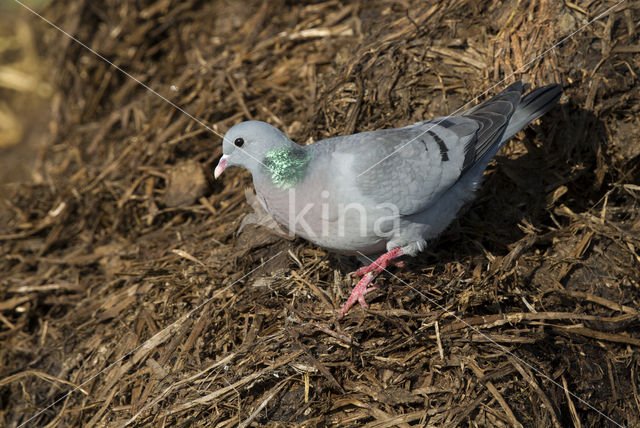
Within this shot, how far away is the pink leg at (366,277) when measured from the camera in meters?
3.57

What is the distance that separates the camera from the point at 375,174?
3498 mm

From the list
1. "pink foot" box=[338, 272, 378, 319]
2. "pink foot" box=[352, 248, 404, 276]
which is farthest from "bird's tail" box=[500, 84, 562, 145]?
"pink foot" box=[338, 272, 378, 319]

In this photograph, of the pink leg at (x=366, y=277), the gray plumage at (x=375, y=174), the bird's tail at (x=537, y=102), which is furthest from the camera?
the bird's tail at (x=537, y=102)

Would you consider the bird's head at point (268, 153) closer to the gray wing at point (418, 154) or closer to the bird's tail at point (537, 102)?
the gray wing at point (418, 154)

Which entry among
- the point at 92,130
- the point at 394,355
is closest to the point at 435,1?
the point at 394,355

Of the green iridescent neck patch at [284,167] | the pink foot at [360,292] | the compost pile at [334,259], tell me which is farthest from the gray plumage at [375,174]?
the compost pile at [334,259]

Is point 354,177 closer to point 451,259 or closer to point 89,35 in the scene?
point 451,259

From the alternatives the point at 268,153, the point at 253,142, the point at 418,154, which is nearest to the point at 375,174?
the point at 418,154

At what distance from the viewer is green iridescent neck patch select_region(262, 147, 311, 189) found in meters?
3.50

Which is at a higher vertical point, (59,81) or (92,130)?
(59,81)

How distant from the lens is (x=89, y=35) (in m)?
6.58

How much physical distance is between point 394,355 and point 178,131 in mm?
3038

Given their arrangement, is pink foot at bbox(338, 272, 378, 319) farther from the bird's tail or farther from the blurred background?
the blurred background

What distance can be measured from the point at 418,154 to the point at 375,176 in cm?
40
